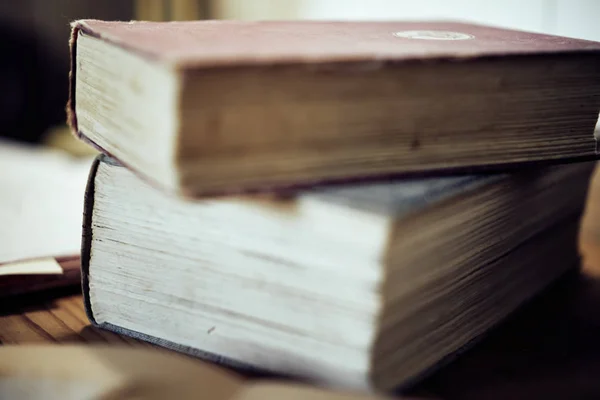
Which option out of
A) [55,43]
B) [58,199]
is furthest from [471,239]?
[55,43]

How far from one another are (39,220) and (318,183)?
47cm

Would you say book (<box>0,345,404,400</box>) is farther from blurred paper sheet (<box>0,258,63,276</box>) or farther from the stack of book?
blurred paper sheet (<box>0,258,63,276</box>)

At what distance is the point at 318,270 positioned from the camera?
1.26ft

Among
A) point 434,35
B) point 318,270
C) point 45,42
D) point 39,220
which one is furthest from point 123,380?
point 45,42

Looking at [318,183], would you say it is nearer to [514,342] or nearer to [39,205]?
[514,342]

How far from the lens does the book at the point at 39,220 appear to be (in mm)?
546

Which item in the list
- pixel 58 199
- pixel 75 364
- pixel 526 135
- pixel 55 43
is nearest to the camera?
pixel 75 364

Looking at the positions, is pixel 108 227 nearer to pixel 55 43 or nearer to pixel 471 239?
pixel 471 239

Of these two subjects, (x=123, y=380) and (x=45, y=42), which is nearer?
(x=123, y=380)

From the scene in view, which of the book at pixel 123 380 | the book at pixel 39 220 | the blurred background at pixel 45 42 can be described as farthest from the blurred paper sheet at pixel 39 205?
the blurred background at pixel 45 42

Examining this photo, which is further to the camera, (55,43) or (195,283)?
(55,43)

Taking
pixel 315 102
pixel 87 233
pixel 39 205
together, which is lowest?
pixel 39 205

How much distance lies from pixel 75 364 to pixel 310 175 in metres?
0.17

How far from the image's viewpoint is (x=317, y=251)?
1.25 feet
